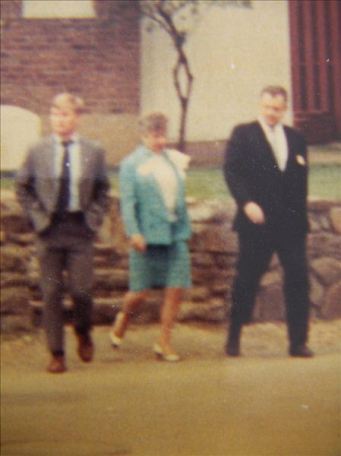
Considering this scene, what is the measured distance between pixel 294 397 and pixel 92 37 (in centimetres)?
104

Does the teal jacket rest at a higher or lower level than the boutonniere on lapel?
lower

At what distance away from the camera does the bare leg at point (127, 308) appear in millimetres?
2057

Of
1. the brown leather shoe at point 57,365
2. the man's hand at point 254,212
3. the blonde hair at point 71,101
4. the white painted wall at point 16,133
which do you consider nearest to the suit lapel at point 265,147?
the man's hand at point 254,212

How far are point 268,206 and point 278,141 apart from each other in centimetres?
17

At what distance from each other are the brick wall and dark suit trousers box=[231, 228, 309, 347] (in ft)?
1.53

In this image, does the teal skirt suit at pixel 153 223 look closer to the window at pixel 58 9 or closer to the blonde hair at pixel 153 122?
the blonde hair at pixel 153 122

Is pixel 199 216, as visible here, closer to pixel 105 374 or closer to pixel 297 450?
pixel 105 374

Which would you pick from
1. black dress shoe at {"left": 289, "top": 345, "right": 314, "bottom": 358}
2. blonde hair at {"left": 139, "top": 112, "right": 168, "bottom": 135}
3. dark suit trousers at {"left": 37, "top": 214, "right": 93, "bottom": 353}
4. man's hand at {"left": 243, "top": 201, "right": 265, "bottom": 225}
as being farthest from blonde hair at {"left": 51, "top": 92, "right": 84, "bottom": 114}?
black dress shoe at {"left": 289, "top": 345, "right": 314, "bottom": 358}

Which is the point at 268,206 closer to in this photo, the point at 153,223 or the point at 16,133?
the point at 153,223

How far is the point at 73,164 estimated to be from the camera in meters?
2.04

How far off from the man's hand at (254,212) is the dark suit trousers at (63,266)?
403mm

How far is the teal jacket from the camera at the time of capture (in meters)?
2.04

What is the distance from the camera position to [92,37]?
2.01 metres

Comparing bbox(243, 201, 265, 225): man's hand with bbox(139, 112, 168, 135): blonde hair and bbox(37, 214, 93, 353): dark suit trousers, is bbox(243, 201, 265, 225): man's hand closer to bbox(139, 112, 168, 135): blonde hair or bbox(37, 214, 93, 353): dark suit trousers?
bbox(139, 112, 168, 135): blonde hair
